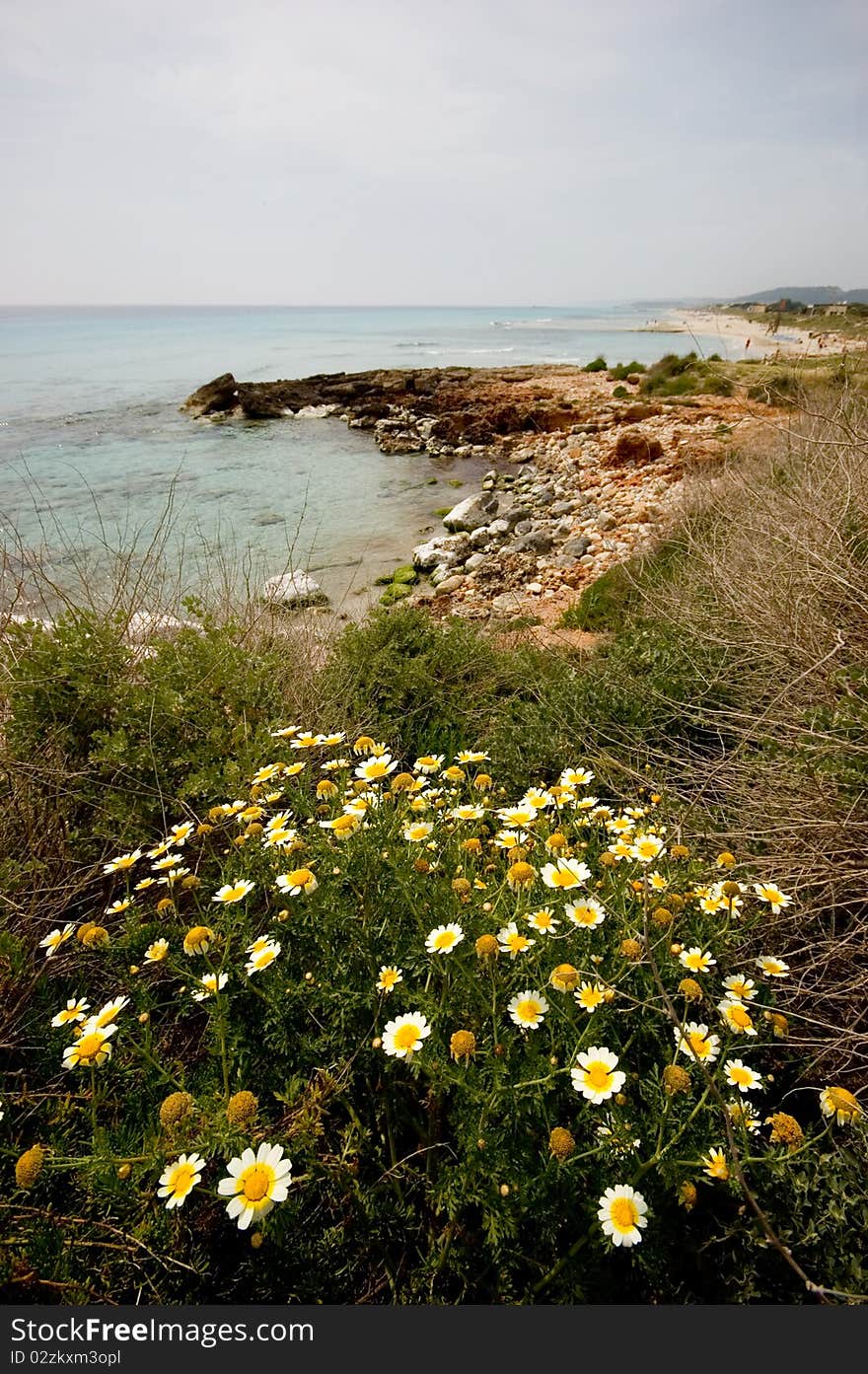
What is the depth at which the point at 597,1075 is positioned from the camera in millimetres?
1361

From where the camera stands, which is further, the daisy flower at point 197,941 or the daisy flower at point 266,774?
the daisy flower at point 266,774

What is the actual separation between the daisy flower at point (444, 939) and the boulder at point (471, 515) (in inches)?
Answer: 384

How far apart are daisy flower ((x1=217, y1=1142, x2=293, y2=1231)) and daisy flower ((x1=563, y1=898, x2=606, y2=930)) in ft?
2.72

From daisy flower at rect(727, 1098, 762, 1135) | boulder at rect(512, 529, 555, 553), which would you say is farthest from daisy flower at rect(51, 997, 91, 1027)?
boulder at rect(512, 529, 555, 553)

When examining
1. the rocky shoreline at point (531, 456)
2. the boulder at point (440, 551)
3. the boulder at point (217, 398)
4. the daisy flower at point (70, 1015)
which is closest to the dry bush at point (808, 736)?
the rocky shoreline at point (531, 456)

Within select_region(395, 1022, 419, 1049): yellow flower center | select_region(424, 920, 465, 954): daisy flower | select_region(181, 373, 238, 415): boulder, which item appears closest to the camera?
select_region(395, 1022, 419, 1049): yellow flower center

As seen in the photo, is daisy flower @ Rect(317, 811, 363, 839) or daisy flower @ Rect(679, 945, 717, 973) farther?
daisy flower @ Rect(317, 811, 363, 839)

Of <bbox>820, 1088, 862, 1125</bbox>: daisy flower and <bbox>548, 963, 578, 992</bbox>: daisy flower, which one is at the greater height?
<bbox>548, 963, 578, 992</bbox>: daisy flower

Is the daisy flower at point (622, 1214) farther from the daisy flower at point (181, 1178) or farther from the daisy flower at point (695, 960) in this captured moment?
the daisy flower at point (181, 1178)

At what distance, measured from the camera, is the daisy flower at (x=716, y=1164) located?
1282 millimetres

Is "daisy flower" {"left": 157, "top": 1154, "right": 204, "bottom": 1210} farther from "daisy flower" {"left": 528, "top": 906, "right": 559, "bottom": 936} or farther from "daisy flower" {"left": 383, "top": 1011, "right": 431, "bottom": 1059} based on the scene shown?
"daisy flower" {"left": 528, "top": 906, "right": 559, "bottom": 936}

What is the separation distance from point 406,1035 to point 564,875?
22.8 inches

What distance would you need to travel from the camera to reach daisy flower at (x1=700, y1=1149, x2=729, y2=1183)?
1.28 meters

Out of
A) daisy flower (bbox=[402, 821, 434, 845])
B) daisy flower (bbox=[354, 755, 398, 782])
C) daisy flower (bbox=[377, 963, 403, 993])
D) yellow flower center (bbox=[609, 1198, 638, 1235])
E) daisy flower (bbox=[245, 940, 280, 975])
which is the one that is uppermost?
daisy flower (bbox=[354, 755, 398, 782])
